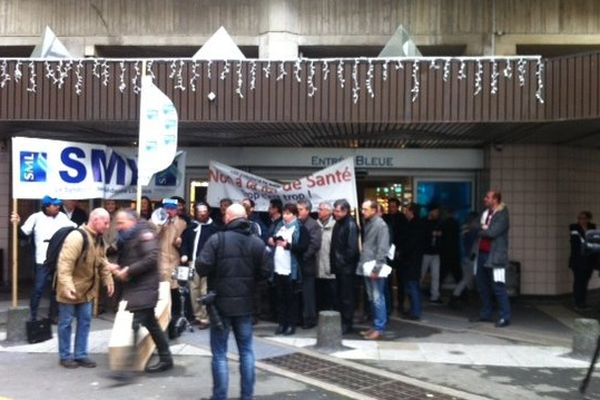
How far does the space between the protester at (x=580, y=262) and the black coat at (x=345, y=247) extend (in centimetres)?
495

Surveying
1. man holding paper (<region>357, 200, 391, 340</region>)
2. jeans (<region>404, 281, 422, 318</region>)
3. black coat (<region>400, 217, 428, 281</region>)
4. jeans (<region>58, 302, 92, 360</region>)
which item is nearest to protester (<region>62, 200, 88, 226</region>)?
jeans (<region>58, 302, 92, 360</region>)

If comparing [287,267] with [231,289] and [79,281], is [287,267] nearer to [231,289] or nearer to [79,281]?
[79,281]

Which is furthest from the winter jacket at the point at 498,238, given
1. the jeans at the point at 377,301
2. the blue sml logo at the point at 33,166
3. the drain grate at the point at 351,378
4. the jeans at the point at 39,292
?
the blue sml logo at the point at 33,166

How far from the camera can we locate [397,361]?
8078 mm

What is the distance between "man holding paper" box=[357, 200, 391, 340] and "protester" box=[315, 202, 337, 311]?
67cm

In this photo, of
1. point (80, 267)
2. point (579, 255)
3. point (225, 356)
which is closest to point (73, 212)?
point (80, 267)

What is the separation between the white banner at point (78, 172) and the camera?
9.47 meters

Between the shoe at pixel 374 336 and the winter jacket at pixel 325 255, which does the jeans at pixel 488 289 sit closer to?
the shoe at pixel 374 336

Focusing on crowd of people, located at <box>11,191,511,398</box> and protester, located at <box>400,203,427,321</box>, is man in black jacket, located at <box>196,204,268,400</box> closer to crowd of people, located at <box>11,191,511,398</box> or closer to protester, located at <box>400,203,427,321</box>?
crowd of people, located at <box>11,191,511,398</box>

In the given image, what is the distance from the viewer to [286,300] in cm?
941

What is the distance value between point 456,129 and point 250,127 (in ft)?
10.9

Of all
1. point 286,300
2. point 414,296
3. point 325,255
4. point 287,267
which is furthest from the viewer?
point 414,296

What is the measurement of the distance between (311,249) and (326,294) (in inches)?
45.6

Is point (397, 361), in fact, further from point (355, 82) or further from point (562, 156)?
point (562, 156)
